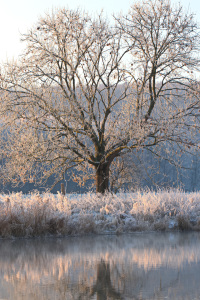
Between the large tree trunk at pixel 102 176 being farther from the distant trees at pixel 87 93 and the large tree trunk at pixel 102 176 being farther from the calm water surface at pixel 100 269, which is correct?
the calm water surface at pixel 100 269

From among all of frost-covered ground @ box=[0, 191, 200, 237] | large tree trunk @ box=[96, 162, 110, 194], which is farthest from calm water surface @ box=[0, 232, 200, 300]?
large tree trunk @ box=[96, 162, 110, 194]

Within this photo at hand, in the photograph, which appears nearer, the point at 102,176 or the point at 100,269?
the point at 100,269

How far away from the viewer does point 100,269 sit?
788 cm

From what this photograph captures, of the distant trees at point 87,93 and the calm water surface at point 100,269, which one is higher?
the distant trees at point 87,93

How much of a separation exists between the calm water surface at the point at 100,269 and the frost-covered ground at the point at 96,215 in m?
0.85

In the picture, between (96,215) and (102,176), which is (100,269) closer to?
(96,215)

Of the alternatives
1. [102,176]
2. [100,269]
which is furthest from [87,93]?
[100,269]

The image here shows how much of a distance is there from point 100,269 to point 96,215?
6974 mm

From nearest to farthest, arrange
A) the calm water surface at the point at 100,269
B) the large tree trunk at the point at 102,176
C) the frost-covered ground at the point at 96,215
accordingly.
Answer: the calm water surface at the point at 100,269
the frost-covered ground at the point at 96,215
the large tree trunk at the point at 102,176

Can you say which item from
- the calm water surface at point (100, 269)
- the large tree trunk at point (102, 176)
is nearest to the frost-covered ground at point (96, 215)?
the calm water surface at point (100, 269)

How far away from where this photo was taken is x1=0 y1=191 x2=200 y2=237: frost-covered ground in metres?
13.1

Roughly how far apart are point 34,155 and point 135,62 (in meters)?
5.57

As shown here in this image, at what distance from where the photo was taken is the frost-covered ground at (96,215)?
1314 cm

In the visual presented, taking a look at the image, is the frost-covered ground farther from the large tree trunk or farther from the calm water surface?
the large tree trunk
